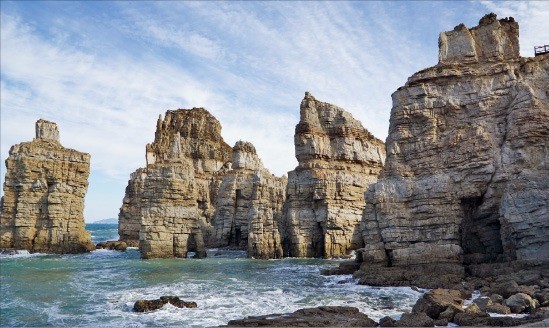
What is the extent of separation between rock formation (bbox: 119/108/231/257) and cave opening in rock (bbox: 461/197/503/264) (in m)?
28.5

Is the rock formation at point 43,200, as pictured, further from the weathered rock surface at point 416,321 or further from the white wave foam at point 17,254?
the weathered rock surface at point 416,321

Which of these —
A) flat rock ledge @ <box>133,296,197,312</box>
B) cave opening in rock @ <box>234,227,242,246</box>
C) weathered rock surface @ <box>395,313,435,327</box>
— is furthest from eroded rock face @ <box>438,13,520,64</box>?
cave opening in rock @ <box>234,227,242,246</box>

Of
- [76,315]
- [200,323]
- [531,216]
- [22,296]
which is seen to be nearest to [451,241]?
[531,216]

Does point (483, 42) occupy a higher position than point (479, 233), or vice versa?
point (483, 42)

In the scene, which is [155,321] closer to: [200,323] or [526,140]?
[200,323]

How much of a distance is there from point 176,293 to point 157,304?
13.5 ft

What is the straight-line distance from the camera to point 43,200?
5294 cm

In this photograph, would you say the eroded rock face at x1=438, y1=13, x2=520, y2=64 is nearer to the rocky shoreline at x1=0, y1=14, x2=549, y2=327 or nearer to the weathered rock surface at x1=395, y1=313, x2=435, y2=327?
the rocky shoreline at x1=0, y1=14, x2=549, y2=327

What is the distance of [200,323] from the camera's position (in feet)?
53.7

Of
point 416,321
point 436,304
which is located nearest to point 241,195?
point 436,304

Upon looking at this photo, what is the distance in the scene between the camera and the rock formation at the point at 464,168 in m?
22.6

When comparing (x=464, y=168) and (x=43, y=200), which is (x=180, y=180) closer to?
(x=43, y=200)

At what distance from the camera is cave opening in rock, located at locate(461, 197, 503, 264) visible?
2425 centimetres

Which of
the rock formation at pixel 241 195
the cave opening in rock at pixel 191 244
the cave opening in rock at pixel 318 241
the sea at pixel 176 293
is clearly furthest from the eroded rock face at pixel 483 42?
the cave opening in rock at pixel 191 244
